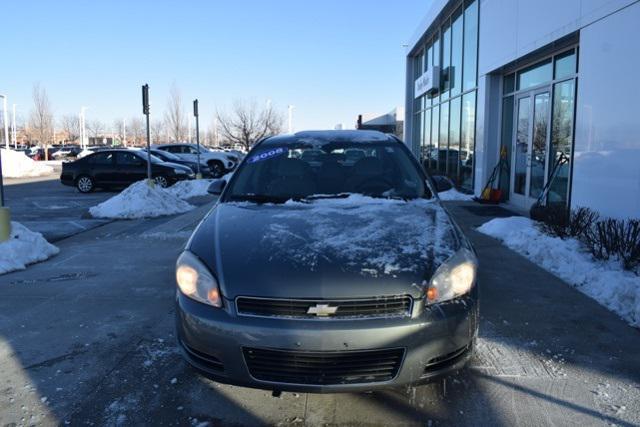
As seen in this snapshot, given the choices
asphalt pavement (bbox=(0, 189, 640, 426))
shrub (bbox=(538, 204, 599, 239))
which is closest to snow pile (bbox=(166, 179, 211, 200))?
asphalt pavement (bbox=(0, 189, 640, 426))

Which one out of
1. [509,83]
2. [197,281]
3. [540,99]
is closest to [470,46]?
[509,83]

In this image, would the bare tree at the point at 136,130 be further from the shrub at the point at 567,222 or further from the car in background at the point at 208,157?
the shrub at the point at 567,222

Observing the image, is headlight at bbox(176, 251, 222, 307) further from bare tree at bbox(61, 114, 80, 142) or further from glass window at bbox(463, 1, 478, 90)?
bare tree at bbox(61, 114, 80, 142)

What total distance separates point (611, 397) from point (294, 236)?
7.07 feet

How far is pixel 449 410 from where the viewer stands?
313 cm

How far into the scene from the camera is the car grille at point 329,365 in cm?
273

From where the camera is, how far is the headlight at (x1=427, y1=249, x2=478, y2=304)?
9.61 feet

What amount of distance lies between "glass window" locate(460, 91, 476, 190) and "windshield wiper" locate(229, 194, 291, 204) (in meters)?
10.8

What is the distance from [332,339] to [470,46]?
1369 cm

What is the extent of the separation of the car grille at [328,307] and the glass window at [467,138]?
12023 millimetres

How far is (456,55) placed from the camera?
16.3 metres

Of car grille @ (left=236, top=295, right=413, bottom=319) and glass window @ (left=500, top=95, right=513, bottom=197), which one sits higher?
glass window @ (left=500, top=95, right=513, bottom=197)

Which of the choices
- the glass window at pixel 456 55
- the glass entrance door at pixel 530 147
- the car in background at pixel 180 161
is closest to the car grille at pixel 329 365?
the glass entrance door at pixel 530 147

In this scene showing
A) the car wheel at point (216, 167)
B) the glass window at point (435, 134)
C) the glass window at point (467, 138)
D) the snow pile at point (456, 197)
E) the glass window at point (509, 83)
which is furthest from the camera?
the car wheel at point (216, 167)
